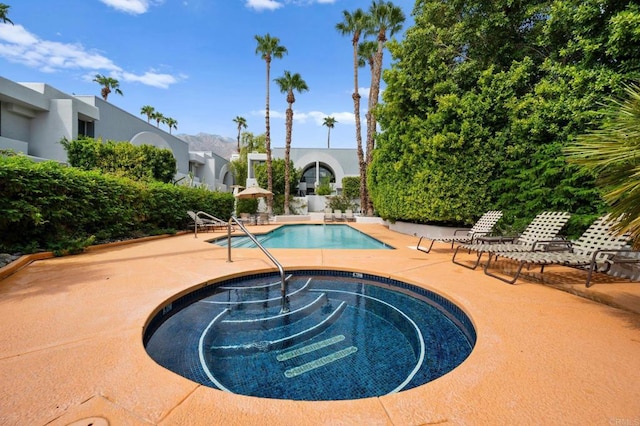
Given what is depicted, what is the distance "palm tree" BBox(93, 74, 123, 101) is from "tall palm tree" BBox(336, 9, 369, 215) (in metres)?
30.0

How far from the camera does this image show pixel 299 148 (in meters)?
34.1

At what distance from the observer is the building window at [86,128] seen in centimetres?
1939

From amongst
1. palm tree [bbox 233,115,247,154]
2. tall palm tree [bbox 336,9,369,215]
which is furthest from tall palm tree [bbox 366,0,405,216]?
palm tree [bbox 233,115,247,154]

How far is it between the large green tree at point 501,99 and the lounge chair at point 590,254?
144 centimetres

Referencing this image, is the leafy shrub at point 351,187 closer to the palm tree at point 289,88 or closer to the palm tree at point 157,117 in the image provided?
the palm tree at point 289,88

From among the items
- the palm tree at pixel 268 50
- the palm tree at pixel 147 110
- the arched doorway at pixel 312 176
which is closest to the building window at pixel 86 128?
the palm tree at pixel 268 50

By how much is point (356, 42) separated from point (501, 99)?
1418 cm

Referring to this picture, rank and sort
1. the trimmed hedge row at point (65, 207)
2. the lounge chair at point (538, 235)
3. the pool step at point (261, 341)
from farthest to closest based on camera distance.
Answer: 1. the trimmed hedge row at point (65, 207)
2. the lounge chair at point (538, 235)
3. the pool step at point (261, 341)

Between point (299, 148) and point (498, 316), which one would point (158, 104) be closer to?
point (299, 148)

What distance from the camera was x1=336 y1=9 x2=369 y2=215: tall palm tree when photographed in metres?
18.6

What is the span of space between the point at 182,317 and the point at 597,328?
438cm

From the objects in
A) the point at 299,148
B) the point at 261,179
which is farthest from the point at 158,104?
the point at 261,179

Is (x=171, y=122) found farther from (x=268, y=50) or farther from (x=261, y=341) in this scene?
(x=261, y=341)

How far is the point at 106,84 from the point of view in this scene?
33.9m
